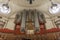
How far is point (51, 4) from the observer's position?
158cm

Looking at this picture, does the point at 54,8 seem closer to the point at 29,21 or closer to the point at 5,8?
the point at 29,21

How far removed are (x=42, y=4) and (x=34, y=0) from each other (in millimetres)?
107

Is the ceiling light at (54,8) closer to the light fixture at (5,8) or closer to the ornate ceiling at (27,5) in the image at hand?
the ornate ceiling at (27,5)

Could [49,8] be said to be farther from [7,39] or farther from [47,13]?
[7,39]

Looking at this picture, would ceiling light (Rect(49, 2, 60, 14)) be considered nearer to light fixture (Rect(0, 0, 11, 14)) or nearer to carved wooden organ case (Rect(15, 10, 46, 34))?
carved wooden organ case (Rect(15, 10, 46, 34))

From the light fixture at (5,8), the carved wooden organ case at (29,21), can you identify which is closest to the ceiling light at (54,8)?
the carved wooden organ case at (29,21)

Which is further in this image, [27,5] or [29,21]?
[27,5]

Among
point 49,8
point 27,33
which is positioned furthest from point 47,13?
point 27,33

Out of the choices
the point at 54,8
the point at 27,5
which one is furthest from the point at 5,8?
the point at 54,8

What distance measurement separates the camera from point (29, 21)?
1335 mm

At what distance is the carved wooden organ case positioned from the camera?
114 centimetres

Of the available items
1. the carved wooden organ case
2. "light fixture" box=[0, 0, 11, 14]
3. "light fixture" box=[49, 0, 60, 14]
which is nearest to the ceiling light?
"light fixture" box=[49, 0, 60, 14]

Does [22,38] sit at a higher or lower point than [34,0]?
lower

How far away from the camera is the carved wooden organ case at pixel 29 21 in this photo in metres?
1.14
